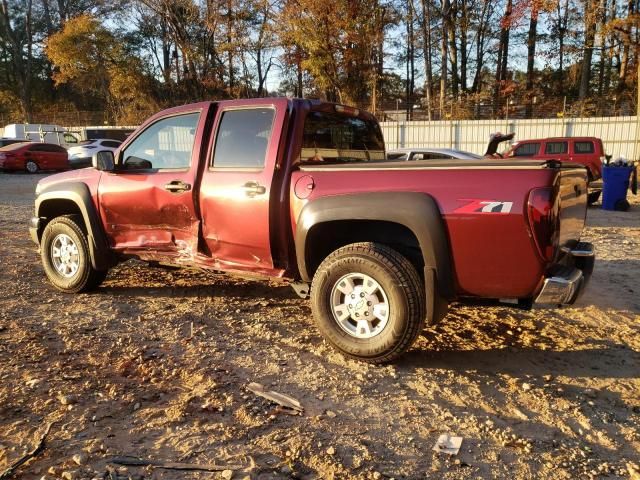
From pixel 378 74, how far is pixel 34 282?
1158 inches

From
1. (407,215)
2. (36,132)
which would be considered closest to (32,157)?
(36,132)

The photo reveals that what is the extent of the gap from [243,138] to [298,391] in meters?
2.11

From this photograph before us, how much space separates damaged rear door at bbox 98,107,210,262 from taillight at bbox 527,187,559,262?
269cm

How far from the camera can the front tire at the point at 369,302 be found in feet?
11.6

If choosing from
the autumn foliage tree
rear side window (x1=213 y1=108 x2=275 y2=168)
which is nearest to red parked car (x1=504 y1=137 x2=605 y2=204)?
rear side window (x1=213 y1=108 x2=275 y2=168)

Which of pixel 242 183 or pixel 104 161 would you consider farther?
pixel 104 161

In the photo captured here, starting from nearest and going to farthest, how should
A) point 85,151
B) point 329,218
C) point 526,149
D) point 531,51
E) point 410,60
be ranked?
point 329,218 < point 526,149 < point 85,151 < point 531,51 < point 410,60

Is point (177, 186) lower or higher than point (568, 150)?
higher

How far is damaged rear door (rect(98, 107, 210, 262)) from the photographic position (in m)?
4.55

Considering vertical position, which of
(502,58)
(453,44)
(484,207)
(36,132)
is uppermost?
(453,44)

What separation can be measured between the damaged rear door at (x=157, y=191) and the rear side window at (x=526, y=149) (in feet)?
42.5

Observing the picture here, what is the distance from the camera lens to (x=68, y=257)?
5.45 m

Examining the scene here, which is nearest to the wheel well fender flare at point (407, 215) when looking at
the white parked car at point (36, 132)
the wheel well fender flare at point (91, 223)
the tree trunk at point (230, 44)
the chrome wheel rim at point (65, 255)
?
the wheel well fender flare at point (91, 223)

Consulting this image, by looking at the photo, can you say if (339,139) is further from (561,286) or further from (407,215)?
(561,286)
